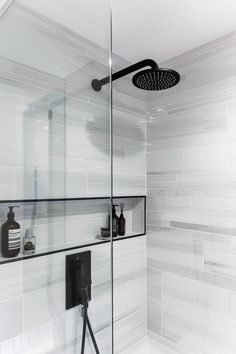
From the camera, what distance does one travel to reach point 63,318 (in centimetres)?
103

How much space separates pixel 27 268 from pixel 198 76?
136cm

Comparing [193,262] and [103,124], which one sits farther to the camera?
[193,262]

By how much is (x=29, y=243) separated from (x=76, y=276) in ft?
0.84

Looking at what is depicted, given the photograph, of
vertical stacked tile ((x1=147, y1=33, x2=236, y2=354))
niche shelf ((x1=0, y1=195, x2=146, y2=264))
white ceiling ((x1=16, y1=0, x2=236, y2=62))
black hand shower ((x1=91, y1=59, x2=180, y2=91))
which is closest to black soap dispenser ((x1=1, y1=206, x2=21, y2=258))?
niche shelf ((x1=0, y1=195, x2=146, y2=264))

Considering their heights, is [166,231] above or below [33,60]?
below

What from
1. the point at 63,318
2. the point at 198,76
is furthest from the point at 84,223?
the point at 198,76

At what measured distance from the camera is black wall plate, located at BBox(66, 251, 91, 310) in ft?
3.39

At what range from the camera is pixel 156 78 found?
1180mm

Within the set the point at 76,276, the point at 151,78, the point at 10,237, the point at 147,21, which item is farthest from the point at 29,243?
the point at 147,21

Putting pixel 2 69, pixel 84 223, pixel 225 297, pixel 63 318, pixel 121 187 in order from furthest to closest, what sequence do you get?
1. pixel 121 187
2. pixel 225 297
3. pixel 84 223
4. pixel 63 318
5. pixel 2 69

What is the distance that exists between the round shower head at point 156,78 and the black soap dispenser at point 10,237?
83 cm

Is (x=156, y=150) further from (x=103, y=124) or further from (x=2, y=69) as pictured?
(x=2, y=69)

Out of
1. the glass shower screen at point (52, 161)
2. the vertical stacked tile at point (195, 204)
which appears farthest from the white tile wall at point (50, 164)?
the vertical stacked tile at point (195, 204)

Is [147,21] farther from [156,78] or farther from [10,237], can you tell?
[10,237]
